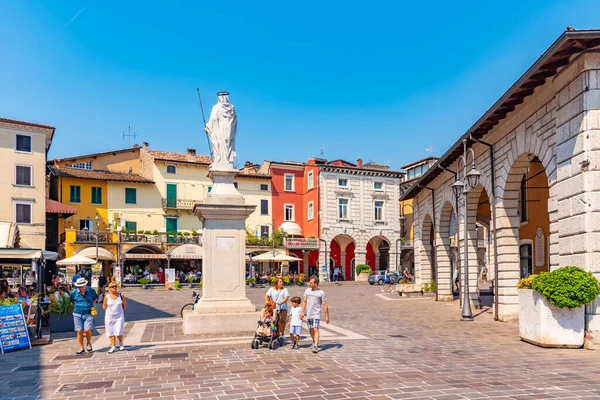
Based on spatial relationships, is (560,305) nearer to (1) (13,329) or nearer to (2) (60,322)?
(1) (13,329)

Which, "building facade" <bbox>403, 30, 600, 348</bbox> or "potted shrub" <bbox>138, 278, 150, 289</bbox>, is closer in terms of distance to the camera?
"building facade" <bbox>403, 30, 600, 348</bbox>

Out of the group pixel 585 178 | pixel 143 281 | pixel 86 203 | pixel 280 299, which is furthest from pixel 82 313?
→ pixel 86 203

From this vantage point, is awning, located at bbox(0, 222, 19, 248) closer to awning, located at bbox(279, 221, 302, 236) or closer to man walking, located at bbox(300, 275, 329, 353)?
man walking, located at bbox(300, 275, 329, 353)

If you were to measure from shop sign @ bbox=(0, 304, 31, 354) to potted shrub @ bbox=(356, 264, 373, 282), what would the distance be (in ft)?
126

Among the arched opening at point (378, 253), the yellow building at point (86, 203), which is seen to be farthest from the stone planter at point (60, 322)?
the arched opening at point (378, 253)

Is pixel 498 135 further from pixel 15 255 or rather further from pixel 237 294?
pixel 15 255

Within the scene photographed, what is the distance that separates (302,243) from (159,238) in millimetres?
12435

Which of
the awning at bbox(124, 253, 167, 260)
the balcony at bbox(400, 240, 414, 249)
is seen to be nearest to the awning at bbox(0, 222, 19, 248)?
the awning at bbox(124, 253, 167, 260)

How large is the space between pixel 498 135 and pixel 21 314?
13780 mm

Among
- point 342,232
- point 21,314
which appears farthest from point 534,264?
point 342,232

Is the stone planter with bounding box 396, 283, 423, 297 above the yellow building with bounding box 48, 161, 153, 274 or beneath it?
beneath

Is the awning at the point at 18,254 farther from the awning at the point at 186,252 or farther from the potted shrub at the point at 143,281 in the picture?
the awning at the point at 186,252

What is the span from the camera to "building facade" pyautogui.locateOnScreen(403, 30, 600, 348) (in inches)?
433

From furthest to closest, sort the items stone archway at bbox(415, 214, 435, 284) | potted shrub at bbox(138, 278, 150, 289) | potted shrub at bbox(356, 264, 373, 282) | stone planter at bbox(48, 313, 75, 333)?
potted shrub at bbox(356, 264, 373, 282) → potted shrub at bbox(138, 278, 150, 289) → stone archway at bbox(415, 214, 435, 284) → stone planter at bbox(48, 313, 75, 333)
